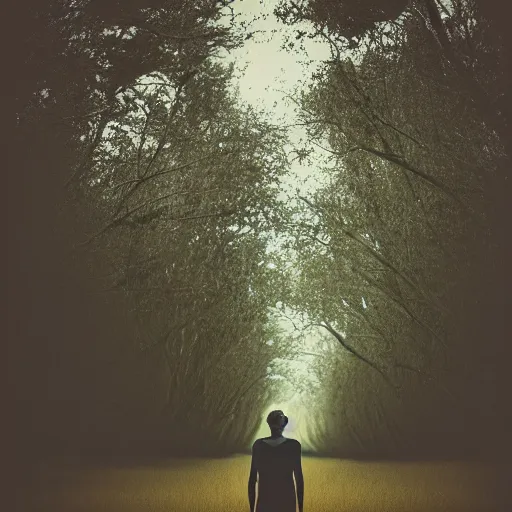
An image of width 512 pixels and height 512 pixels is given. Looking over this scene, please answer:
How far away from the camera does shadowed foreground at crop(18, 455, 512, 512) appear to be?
1295cm

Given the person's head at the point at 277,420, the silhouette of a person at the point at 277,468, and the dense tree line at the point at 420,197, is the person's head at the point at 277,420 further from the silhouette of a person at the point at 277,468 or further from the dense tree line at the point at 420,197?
the dense tree line at the point at 420,197

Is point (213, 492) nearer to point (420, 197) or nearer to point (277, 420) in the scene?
point (420, 197)

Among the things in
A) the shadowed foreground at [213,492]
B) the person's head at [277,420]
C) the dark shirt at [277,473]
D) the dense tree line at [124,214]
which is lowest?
the shadowed foreground at [213,492]

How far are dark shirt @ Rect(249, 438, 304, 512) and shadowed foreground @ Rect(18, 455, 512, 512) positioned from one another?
5.26 m

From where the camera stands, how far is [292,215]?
2045 cm

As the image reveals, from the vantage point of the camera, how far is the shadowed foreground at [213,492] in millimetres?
12953

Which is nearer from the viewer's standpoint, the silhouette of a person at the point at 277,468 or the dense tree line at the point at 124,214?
the silhouette of a person at the point at 277,468

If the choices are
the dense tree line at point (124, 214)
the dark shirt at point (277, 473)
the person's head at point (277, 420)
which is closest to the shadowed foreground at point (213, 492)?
the dense tree line at point (124, 214)

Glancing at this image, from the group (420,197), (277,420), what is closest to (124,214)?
(420,197)

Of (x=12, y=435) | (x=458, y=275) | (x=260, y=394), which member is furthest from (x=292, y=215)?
(x=260, y=394)

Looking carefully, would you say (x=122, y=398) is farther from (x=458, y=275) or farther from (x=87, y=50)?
(x=87, y=50)

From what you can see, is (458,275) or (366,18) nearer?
(366,18)

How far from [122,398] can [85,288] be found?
895 centimetres

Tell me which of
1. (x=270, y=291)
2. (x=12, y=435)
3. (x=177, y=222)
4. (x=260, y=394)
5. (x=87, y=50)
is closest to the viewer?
(x=12, y=435)
